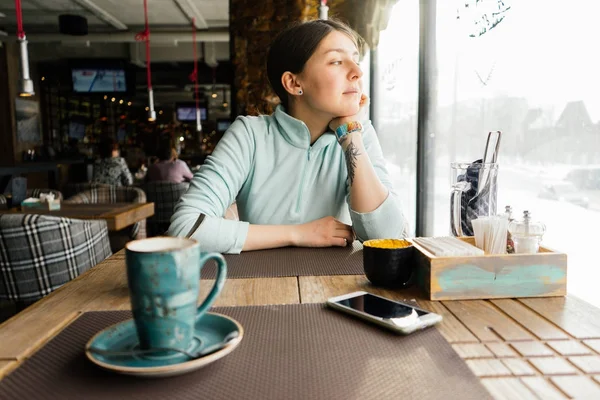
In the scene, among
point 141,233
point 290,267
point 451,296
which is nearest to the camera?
point 451,296

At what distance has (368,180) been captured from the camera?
4.82ft

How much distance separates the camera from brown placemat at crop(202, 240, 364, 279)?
115 centimetres

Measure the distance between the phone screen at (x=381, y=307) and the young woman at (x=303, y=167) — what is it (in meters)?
0.53

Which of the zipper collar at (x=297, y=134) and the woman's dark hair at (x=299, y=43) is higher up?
the woman's dark hair at (x=299, y=43)

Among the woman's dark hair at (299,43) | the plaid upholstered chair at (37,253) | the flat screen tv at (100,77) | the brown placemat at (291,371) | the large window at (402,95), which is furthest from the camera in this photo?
the flat screen tv at (100,77)

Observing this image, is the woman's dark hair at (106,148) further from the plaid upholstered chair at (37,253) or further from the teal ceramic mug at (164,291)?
the teal ceramic mug at (164,291)

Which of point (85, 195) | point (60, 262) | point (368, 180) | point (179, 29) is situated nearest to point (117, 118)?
point (179, 29)

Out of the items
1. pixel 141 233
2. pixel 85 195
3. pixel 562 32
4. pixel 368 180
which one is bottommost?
pixel 141 233

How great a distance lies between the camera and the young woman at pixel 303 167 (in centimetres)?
142

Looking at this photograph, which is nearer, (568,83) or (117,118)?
(568,83)

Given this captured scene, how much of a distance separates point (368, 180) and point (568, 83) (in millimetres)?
802

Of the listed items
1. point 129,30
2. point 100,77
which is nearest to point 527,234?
point 129,30

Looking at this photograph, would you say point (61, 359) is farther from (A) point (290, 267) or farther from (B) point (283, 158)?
(B) point (283, 158)

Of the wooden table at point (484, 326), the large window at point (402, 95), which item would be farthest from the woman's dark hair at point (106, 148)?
the wooden table at point (484, 326)
